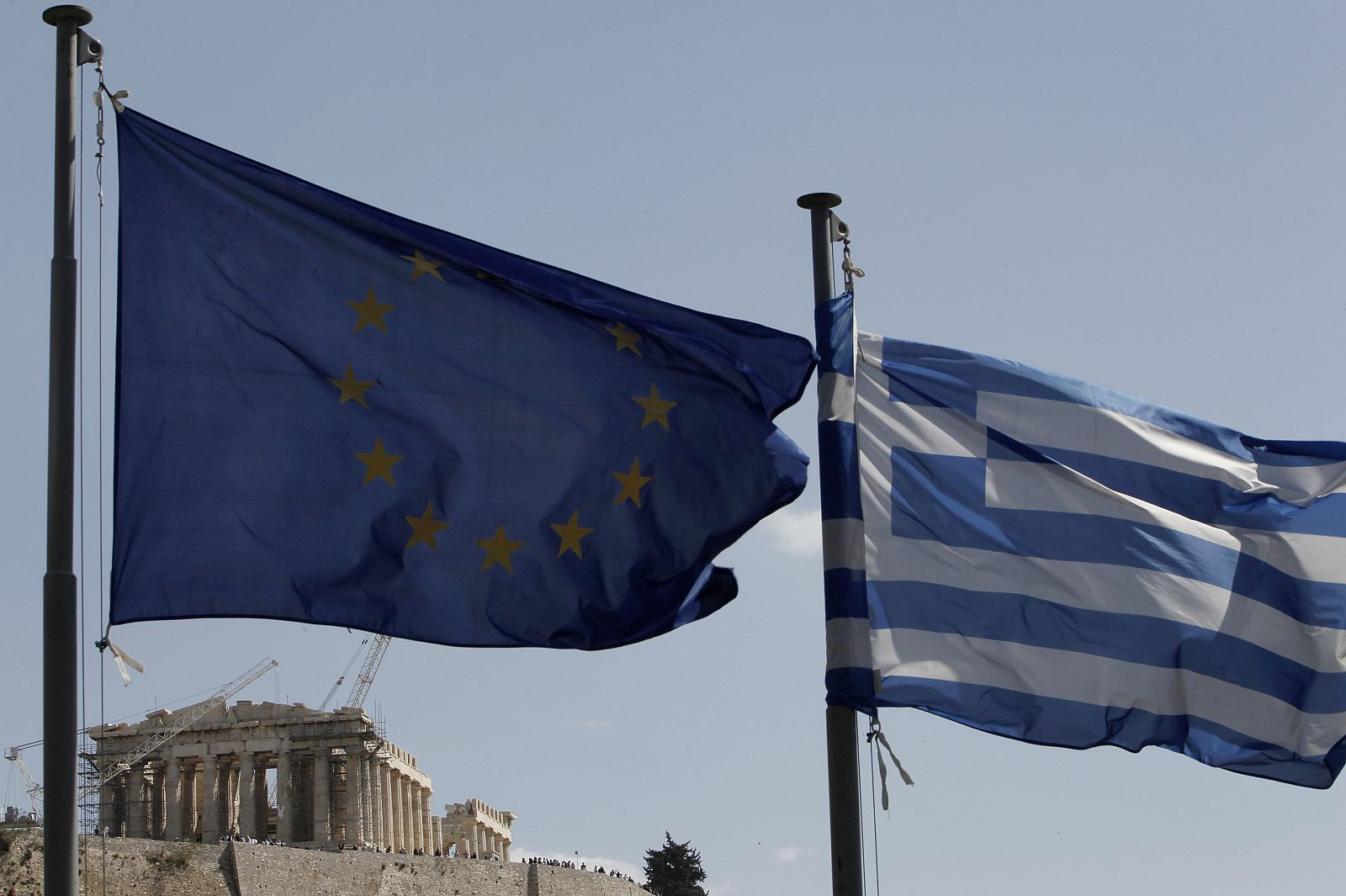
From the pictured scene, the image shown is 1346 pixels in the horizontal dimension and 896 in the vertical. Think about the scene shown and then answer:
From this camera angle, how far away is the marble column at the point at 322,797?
270 ft

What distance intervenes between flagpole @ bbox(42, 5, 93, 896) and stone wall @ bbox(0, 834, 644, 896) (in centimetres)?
3768

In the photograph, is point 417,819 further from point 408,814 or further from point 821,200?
point 821,200

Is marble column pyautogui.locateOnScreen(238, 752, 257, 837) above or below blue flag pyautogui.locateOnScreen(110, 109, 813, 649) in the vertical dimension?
below

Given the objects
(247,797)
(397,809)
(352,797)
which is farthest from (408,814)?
(247,797)

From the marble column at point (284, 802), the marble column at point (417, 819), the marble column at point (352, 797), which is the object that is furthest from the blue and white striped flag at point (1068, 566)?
the marble column at point (417, 819)


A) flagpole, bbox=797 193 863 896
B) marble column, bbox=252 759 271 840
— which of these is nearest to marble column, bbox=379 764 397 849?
marble column, bbox=252 759 271 840

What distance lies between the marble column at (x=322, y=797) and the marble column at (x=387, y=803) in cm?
271

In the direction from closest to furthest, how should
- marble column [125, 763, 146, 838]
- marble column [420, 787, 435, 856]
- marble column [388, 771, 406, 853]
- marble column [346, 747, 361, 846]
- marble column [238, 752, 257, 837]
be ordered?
marble column [346, 747, 361, 846]
marble column [238, 752, 257, 837]
marble column [125, 763, 146, 838]
marble column [388, 771, 406, 853]
marble column [420, 787, 435, 856]

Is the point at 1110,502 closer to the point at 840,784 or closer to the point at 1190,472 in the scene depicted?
the point at 1190,472

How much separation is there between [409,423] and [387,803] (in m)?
78.3

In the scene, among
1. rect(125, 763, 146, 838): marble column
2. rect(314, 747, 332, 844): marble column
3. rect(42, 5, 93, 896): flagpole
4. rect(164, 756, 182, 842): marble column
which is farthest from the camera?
rect(125, 763, 146, 838): marble column

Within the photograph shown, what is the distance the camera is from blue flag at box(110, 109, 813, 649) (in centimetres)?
973

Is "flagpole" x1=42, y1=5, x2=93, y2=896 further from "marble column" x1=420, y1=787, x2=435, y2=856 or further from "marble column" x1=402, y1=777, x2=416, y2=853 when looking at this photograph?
"marble column" x1=420, y1=787, x2=435, y2=856

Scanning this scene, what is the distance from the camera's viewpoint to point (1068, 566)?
36.7ft
